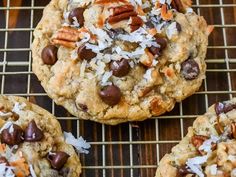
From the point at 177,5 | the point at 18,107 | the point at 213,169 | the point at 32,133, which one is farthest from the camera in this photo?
the point at 177,5

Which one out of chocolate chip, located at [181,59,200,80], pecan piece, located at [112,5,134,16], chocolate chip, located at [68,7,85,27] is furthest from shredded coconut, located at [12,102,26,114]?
chocolate chip, located at [181,59,200,80]

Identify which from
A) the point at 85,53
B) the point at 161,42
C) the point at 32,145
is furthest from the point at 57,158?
the point at 161,42

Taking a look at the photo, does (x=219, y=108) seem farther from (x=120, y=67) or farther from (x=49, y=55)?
(x=49, y=55)

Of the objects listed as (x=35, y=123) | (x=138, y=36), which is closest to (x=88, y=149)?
(x=35, y=123)

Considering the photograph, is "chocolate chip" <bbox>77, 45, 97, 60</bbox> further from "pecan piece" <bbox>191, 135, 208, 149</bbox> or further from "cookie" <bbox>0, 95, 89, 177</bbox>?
"pecan piece" <bbox>191, 135, 208, 149</bbox>

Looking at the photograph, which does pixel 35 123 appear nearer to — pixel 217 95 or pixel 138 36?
pixel 138 36
